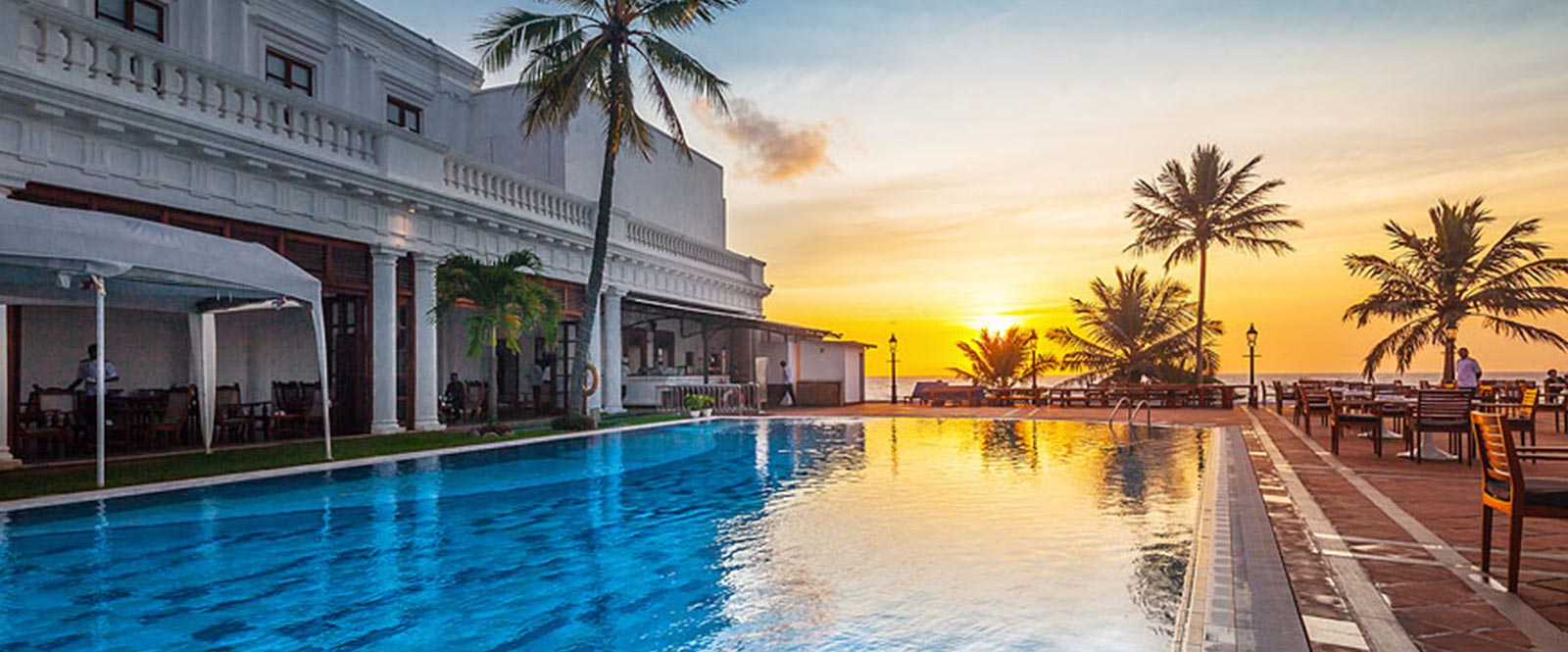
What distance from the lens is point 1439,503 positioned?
7148 mm

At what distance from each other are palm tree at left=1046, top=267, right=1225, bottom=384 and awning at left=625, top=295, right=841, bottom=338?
10777 millimetres

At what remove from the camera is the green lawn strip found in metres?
8.70

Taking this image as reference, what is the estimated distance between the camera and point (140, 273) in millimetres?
9320

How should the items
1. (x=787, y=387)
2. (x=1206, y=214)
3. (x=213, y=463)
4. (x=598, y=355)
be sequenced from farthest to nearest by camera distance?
(x=1206, y=214) < (x=787, y=387) < (x=598, y=355) < (x=213, y=463)

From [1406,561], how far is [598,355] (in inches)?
716

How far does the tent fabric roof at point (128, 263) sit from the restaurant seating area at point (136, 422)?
1.65m

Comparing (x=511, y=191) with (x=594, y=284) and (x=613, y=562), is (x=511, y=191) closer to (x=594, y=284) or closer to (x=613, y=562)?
(x=594, y=284)

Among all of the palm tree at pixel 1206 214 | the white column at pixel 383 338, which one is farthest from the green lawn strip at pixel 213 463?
the palm tree at pixel 1206 214

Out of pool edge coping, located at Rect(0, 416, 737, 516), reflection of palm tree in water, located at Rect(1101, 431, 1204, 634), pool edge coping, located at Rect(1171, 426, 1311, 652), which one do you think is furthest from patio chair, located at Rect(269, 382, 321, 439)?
pool edge coping, located at Rect(1171, 426, 1311, 652)

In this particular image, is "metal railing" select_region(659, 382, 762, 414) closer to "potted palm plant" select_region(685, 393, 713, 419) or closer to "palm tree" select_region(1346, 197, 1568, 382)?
"potted palm plant" select_region(685, 393, 713, 419)

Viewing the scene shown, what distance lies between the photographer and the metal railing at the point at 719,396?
78.4ft

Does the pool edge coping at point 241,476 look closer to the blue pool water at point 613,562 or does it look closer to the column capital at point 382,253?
the blue pool water at point 613,562

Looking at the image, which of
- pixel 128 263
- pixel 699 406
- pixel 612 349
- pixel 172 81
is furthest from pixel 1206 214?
pixel 128 263

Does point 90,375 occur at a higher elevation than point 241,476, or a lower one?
higher
